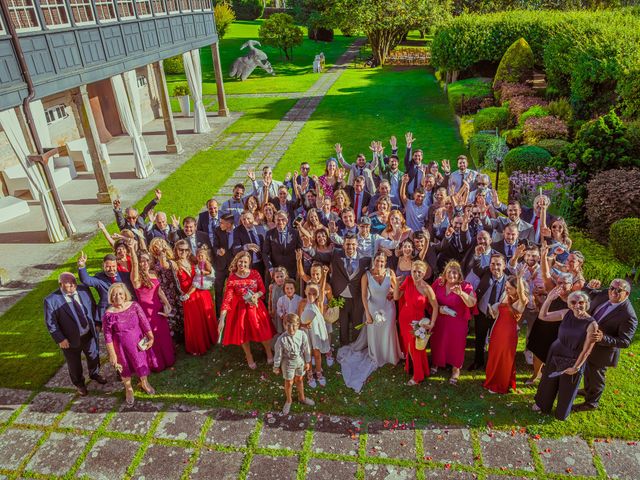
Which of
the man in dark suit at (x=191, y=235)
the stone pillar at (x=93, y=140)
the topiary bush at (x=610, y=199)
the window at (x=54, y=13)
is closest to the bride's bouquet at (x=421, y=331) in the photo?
the man in dark suit at (x=191, y=235)

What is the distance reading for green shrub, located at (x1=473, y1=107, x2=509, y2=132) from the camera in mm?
16766

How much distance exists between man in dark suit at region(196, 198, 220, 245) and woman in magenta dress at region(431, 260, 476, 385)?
4139 millimetres

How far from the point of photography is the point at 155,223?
851cm

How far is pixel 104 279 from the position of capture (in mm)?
6973

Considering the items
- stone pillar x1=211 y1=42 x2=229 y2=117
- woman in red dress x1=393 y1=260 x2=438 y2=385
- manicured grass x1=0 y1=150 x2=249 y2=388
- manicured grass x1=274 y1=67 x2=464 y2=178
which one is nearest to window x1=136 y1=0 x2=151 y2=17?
manicured grass x1=0 y1=150 x2=249 y2=388

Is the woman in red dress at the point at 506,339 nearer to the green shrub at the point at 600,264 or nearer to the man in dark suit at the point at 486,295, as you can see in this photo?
the man in dark suit at the point at 486,295

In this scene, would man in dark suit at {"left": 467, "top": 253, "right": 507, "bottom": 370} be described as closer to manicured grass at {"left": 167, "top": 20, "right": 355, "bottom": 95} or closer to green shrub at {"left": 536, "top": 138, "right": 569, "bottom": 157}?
green shrub at {"left": 536, "top": 138, "right": 569, "bottom": 157}

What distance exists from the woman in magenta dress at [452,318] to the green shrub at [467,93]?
15882 millimetres

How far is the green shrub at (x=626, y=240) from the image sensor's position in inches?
324

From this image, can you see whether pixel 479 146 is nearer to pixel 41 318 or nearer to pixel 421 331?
pixel 421 331

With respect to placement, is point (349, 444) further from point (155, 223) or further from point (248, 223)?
point (155, 223)

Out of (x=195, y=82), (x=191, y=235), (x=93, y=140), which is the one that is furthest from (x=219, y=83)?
(x=191, y=235)

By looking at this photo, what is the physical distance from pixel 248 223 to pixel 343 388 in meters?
3.10

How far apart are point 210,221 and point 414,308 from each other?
4.08m
